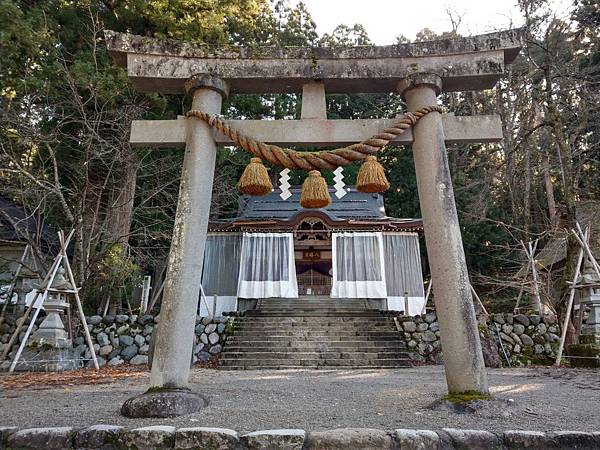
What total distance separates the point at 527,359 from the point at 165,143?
9549mm

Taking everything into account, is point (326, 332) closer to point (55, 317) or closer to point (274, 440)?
point (55, 317)

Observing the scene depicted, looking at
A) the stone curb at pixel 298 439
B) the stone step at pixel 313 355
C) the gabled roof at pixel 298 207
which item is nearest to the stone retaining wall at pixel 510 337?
the stone step at pixel 313 355

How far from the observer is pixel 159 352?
3.96 m

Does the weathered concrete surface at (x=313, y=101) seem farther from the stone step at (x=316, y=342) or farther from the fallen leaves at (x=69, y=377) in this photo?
the stone step at (x=316, y=342)

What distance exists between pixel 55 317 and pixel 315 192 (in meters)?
6.93

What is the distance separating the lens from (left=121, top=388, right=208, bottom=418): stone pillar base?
3.56 metres

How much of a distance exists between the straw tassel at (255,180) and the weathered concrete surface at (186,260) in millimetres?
365

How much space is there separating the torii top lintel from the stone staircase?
21.7 ft

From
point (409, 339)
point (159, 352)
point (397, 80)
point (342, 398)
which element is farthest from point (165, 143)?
point (409, 339)

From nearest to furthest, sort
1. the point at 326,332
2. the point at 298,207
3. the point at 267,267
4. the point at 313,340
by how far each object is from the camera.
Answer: the point at 313,340
the point at 326,332
the point at 267,267
the point at 298,207

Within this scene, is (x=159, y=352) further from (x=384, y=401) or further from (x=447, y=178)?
(x=447, y=178)

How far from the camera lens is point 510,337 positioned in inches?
422

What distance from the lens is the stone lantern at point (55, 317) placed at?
8.59m

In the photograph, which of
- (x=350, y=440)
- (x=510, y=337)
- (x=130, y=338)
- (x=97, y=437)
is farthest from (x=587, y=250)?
(x=130, y=338)
